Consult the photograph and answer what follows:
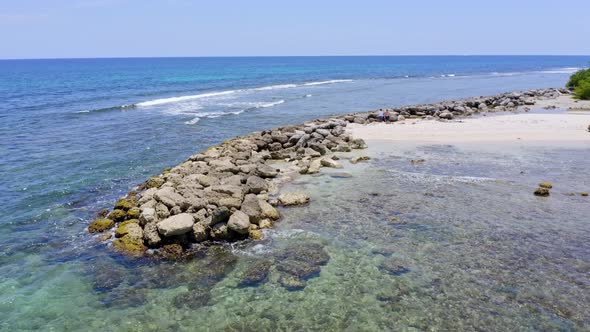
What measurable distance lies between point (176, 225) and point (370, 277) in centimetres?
642

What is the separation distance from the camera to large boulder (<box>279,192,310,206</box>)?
56.8ft

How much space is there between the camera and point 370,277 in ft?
38.9

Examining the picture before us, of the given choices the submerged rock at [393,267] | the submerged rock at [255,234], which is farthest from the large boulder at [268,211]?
the submerged rock at [393,267]

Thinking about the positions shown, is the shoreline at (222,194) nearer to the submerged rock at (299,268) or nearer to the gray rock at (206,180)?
the gray rock at (206,180)

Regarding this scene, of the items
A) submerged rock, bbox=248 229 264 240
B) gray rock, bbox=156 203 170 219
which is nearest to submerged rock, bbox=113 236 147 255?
gray rock, bbox=156 203 170 219

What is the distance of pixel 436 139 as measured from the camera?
95.5 feet

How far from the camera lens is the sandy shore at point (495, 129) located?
28.6 metres

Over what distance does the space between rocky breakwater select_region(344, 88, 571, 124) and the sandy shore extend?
5.14 ft

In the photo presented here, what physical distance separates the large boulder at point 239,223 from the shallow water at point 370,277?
0.61 m

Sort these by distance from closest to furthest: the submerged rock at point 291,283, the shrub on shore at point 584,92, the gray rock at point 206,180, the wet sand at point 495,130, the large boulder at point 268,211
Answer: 1. the submerged rock at point 291,283
2. the large boulder at point 268,211
3. the gray rock at point 206,180
4. the wet sand at point 495,130
5. the shrub on shore at point 584,92

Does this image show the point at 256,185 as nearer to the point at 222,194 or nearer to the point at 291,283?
the point at 222,194

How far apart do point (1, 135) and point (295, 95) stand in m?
38.6

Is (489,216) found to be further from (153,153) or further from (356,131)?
(153,153)

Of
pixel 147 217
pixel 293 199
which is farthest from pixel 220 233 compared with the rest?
pixel 293 199
